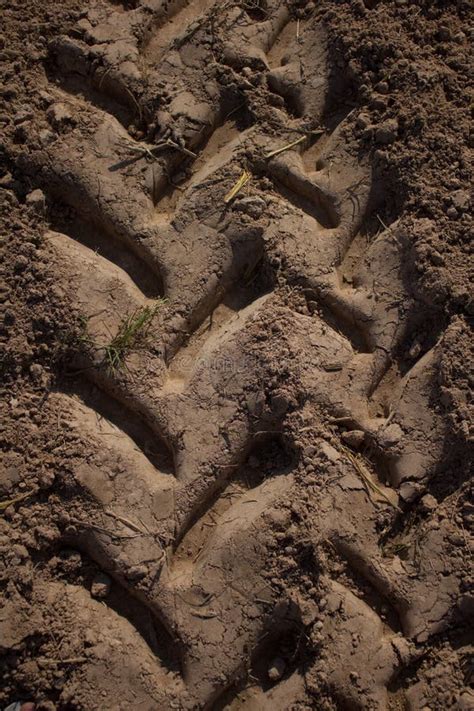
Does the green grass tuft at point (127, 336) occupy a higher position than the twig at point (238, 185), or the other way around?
the twig at point (238, 185)

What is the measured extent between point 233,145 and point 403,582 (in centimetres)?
139

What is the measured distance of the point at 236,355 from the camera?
1.99 meters

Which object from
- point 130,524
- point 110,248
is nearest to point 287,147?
point 110,248

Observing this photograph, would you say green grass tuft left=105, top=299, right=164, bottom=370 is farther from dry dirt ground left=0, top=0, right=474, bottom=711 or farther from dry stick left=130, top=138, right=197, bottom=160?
dry stick left=130, top=138, right=197, bottom=160

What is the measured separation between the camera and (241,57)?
7.16 feet

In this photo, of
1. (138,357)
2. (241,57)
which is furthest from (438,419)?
(241,57)

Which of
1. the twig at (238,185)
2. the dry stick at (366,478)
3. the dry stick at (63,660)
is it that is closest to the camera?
the dry stick at (63,660)

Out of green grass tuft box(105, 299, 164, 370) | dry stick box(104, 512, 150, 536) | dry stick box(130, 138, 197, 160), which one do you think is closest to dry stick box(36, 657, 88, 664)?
dry stick box(104, 512, 150, 536)

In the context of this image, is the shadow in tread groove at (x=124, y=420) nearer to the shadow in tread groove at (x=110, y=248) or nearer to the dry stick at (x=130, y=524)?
the dry stick at (x=130, y=524)

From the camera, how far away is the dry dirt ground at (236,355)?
1.85 metres

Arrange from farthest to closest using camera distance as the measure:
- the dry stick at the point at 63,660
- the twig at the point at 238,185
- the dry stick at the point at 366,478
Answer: the twig at the point at 238,185, the dry stick at the point at 366,478, the dry stick at the point at 63,660

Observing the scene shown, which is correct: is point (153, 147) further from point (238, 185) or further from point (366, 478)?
point (366, 478)

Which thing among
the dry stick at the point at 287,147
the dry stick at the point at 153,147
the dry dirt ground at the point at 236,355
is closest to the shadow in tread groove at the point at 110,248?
the dry dirt ground at the point at 236,355

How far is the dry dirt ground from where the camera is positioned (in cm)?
185
